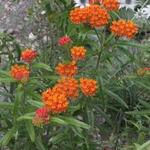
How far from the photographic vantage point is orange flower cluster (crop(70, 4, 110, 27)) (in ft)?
10.1

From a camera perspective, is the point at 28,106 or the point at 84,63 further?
the point at 84,63

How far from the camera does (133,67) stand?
4.68 metres

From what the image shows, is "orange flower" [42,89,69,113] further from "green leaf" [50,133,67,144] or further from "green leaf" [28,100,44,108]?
"green leaf" [50,133,67,144]

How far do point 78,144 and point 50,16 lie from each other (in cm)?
115

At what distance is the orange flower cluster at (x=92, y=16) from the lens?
10.1ft

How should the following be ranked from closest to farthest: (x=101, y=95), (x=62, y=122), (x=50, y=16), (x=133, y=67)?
(x=62, y=122), (x=101, y=95), (x=50, y=16), (x=133, y=67)

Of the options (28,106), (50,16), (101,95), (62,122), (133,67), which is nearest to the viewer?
(62,122)

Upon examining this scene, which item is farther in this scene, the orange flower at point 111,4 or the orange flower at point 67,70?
the orange flower at point 111,4

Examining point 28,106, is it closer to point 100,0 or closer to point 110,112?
point 100,0

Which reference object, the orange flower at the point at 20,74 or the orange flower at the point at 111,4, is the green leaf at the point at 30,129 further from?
the orange flower at the point at 111,4

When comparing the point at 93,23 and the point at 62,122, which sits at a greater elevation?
the point at 93,23

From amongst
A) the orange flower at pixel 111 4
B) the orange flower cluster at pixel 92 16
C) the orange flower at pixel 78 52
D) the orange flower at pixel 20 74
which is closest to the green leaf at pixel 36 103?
the orange flower at pixel 20 74

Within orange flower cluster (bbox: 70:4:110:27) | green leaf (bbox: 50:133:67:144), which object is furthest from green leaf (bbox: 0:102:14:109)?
orange flower cluster (bbox: 70:4:110:27)

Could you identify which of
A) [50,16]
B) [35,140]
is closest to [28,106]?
[35,140]
